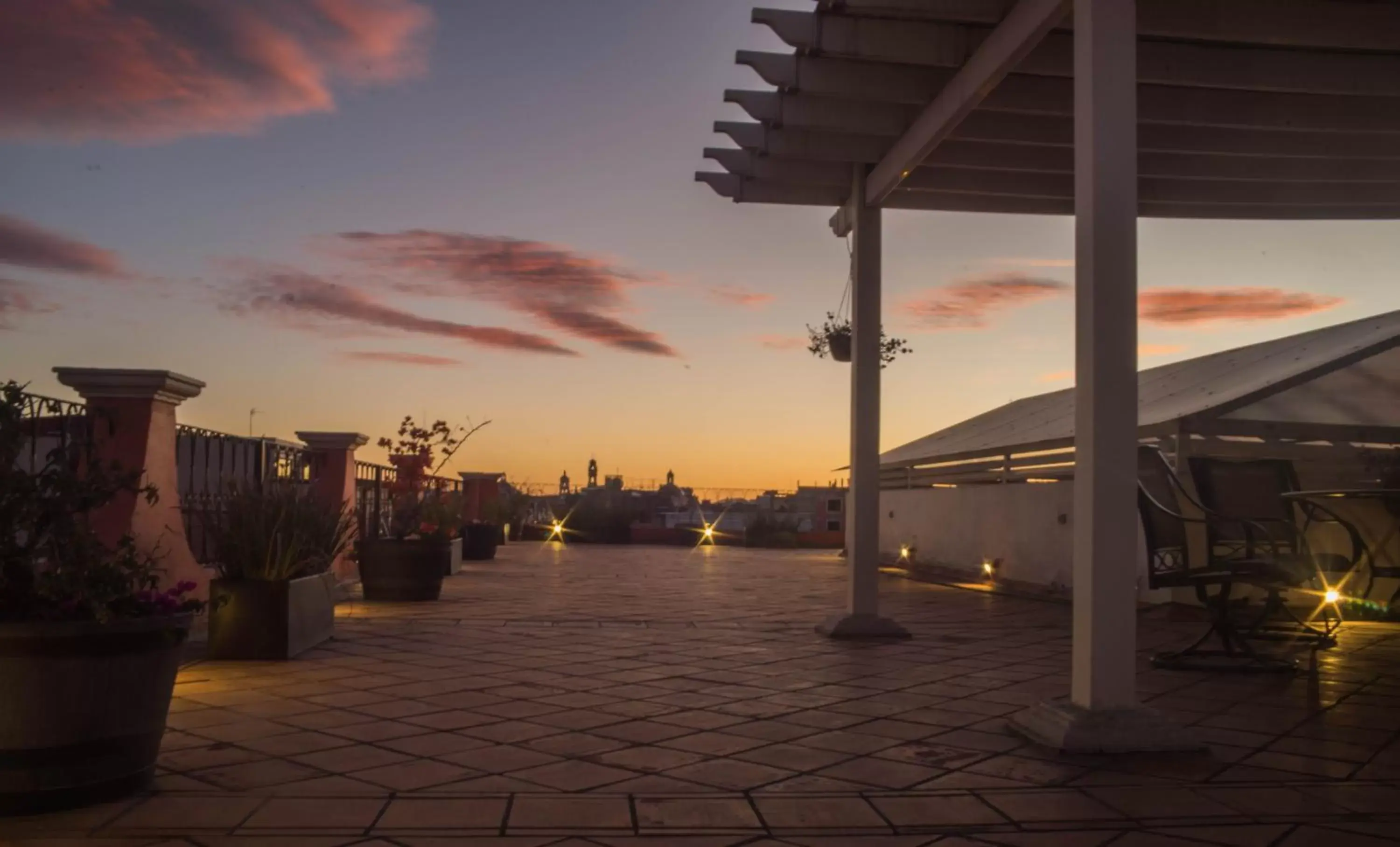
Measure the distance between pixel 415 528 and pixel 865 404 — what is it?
4.28m

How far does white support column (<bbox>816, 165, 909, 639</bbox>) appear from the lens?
5.88 meters

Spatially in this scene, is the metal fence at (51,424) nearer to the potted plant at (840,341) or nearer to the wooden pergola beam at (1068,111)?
the wooden pergola beam at (1068,111)

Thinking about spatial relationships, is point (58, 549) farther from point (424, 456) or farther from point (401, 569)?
point (424, 456)

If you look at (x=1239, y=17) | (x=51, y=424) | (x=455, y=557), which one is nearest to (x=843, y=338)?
(x=1239, y=17)

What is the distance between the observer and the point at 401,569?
763cm

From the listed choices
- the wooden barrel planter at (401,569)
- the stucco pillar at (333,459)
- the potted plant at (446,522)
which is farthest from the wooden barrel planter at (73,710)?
the stucco pillar at (333,459)

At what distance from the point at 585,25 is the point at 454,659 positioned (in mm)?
4667

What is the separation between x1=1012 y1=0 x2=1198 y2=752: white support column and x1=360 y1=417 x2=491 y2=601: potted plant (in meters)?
5.41

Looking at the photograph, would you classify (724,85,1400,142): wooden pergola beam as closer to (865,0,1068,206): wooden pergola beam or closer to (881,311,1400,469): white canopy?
(865,0,1068,206): wooden pergola beam

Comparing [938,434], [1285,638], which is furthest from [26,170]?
[938,434]

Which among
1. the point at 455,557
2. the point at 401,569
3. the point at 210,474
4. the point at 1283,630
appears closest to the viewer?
the point at 1283,630

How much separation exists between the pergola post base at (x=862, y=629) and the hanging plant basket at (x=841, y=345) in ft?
5.85

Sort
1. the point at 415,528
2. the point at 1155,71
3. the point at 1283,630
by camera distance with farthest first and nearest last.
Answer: the point at 415,528 → the point at 1283,630 → the point at 1155,71

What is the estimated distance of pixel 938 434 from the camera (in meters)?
13.9
